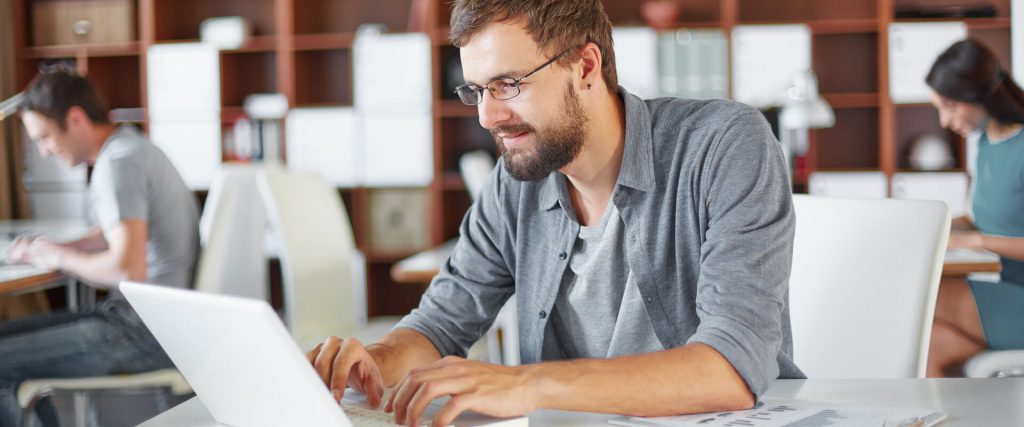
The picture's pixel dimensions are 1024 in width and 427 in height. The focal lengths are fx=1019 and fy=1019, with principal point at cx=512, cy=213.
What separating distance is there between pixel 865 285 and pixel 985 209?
168 centimetres

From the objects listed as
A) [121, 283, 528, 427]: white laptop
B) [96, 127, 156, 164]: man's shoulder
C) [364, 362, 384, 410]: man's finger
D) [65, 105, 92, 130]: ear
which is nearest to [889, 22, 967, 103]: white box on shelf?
[96, 127, 156, 164]: man's shoulder

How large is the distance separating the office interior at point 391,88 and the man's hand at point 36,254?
4.97 feet

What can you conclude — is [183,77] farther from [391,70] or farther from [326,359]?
[326,359]

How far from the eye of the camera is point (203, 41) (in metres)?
5.23

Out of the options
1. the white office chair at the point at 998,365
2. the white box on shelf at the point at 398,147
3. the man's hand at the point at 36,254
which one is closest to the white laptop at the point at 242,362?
the white office chair at the point at 998,365

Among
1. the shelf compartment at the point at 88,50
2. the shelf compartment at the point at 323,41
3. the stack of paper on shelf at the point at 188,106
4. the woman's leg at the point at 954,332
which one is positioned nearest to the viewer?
the woman's leg at the point at 954,332

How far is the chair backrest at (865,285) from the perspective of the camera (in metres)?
1.47

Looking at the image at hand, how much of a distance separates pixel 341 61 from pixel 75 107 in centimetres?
249

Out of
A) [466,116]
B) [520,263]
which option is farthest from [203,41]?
[520,263]

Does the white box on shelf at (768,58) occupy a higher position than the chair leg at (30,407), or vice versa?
the white box on shelf at (768,58)

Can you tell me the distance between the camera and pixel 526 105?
140 centimetres

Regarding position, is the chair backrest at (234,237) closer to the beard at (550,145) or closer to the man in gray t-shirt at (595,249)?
the man in gray t-shirt at (595,249)

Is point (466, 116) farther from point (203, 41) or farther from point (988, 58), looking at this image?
point (988, 58)

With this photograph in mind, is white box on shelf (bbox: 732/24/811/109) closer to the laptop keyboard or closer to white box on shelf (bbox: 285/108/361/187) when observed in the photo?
white box on shelf (bbox: 285/108/361/187)
